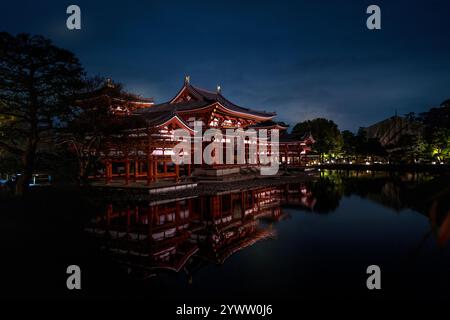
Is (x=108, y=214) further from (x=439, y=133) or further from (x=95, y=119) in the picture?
(x=439, y=133)

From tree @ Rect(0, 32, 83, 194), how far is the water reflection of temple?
653 centimetres

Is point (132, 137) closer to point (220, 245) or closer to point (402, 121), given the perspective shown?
point (220, 245)

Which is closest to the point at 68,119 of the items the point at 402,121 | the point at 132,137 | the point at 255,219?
the point at 132,137

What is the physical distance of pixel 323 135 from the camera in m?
71.4

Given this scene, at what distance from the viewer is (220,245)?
31.0 feet

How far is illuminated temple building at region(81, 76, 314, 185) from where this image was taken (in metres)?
19.5

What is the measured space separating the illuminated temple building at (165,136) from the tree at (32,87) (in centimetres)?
220

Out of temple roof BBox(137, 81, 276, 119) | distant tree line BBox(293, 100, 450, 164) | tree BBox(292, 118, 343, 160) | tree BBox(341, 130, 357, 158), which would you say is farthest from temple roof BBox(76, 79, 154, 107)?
tree BBox(341, 130, 357, 158)

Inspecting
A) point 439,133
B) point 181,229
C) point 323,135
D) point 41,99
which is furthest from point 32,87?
point 323,135

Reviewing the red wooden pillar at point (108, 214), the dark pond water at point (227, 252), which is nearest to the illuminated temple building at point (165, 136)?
the red wooden pillar at point (108, 214)

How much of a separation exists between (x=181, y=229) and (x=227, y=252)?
119 inches
